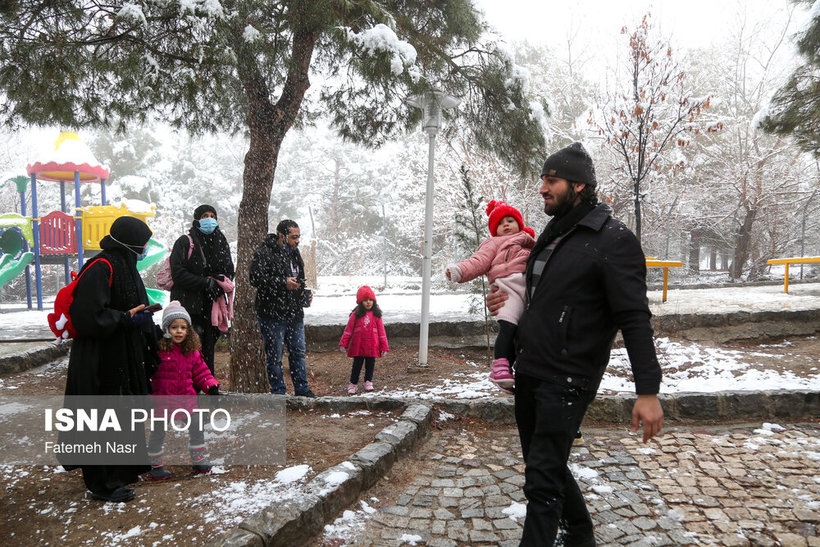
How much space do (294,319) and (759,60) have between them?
2043 cm

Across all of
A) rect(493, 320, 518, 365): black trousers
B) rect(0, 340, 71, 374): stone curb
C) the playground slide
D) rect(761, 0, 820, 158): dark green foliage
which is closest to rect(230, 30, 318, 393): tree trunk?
rect(0, 340, 71, 374): stone curb

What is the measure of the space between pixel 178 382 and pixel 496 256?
2.13 metres

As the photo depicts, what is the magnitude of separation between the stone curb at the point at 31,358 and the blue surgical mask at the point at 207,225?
3.26 metres

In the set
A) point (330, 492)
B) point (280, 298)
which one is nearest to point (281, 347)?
point (280, 298)

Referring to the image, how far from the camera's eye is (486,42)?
600 centimetres

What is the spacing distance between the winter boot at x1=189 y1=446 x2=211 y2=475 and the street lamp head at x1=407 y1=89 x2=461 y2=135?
11.7ft

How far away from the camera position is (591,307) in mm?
2109

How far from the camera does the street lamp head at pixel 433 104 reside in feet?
17.7

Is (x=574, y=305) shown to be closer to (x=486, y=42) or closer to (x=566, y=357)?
(x=566, y=357)

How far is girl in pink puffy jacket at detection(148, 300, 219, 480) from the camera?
3.22m

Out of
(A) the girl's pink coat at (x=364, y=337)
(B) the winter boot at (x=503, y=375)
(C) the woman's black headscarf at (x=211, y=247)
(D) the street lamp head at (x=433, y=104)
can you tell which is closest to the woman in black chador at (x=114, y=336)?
(C) the woman's black headscarf at (x=211, y=247)

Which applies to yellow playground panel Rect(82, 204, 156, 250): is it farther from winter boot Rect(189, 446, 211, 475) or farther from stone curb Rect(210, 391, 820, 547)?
winter boot Rect(189, 446, 211, 475)

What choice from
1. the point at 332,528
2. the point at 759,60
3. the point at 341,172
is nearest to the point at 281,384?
the point at 332,528

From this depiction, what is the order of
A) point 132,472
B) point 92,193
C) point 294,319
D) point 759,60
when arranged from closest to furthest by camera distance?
point 132,472
point 294,319
point 759,60
point 92,193
